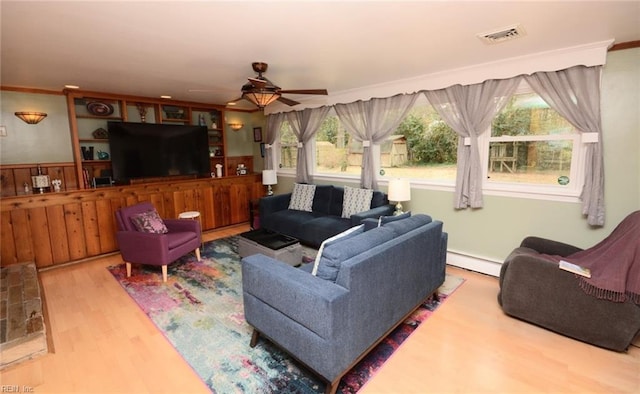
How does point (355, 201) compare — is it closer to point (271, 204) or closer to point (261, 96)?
point (271, 204)

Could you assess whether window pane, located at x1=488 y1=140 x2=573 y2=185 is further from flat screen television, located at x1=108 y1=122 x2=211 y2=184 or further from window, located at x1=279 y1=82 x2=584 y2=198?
flat screen television, located at x1=108 y1=122 x2=211 y2=184

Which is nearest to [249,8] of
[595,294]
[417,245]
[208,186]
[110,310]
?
[417,245]

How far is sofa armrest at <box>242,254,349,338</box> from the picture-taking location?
1715 millimetres

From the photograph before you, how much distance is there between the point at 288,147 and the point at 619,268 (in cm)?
507

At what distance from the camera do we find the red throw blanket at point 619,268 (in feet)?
6.93

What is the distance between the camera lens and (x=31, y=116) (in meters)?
4.02

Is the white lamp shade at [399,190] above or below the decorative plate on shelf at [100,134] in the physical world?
below

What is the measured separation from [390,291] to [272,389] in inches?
39.9

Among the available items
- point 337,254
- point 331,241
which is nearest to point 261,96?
point 331,241

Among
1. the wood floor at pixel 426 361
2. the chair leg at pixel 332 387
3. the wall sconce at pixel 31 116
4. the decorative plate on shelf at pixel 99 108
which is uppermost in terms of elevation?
the decorative plate on shelf at pixel 99 108

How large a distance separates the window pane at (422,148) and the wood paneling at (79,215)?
320 cm

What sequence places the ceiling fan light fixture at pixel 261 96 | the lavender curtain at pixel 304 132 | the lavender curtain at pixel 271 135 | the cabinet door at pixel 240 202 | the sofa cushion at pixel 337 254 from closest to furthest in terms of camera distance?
the sofa cushion at pixel 337 254, the ceiling fan light fixture at pixel 261 96, the lavender curtain at pixel 304 132, the cabinet door at pixel 240 202, the lavender curtain at pixel 271 135

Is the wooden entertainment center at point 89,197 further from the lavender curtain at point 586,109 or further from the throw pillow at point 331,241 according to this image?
the lavender curtain at point 586,109

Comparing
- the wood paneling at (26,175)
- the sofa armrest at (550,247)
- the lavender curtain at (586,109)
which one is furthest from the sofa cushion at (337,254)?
the wood paneling at (26,175)
